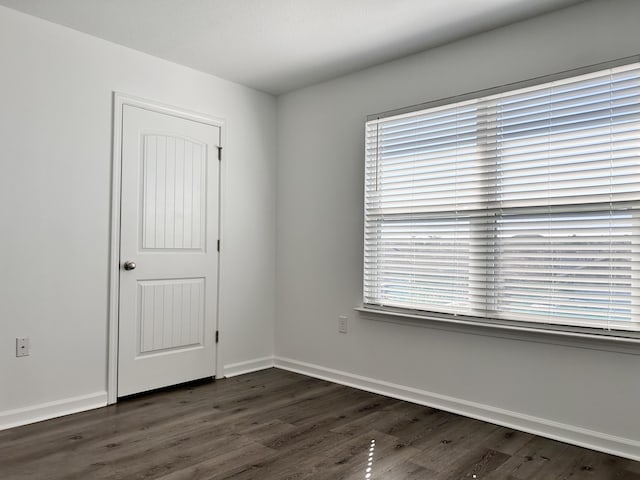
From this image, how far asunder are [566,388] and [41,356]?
3100 mm

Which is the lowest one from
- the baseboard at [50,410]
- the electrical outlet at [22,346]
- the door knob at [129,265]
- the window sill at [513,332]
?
the baseboard at [50,410]

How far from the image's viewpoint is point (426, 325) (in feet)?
A: 11.2

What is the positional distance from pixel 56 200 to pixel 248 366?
2032mm

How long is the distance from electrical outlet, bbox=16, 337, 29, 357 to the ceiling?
1960 millimetres

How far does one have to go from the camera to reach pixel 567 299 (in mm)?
2770

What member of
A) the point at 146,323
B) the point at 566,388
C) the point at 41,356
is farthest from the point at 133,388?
the point at 566,388

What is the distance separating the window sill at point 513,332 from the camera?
2.58m

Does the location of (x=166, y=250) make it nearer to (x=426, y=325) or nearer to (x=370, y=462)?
(x=426, y=325)

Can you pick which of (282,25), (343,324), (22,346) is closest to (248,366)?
(343,324)

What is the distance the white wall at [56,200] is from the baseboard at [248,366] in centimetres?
104

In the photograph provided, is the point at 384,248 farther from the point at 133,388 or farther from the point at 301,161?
the point at 133,388

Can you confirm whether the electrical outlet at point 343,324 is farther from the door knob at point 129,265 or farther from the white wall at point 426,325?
the door knob at point 129,265

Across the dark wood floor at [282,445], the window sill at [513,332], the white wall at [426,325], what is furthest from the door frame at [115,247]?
the window sill at [513,332]

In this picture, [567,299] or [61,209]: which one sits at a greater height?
[61,209]
